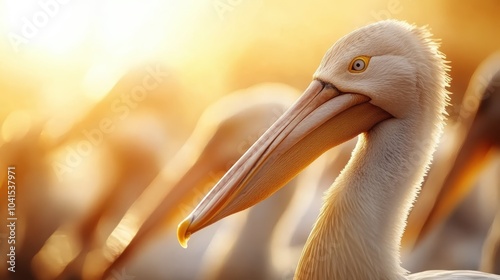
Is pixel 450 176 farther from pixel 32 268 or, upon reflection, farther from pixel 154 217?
pixel 32 268

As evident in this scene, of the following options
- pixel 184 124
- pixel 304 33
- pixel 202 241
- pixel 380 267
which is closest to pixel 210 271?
pixel 202 241

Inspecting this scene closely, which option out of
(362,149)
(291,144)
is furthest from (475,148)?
(291,144)

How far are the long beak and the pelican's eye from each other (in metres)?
0.05

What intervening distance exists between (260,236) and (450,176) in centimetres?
80

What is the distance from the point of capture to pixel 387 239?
50.2 inches

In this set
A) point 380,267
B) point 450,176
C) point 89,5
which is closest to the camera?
point 380,267

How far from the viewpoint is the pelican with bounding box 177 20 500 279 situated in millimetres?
1269

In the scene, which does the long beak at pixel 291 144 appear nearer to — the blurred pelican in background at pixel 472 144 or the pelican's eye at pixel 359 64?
the pelican's eye at pixel 359 64
